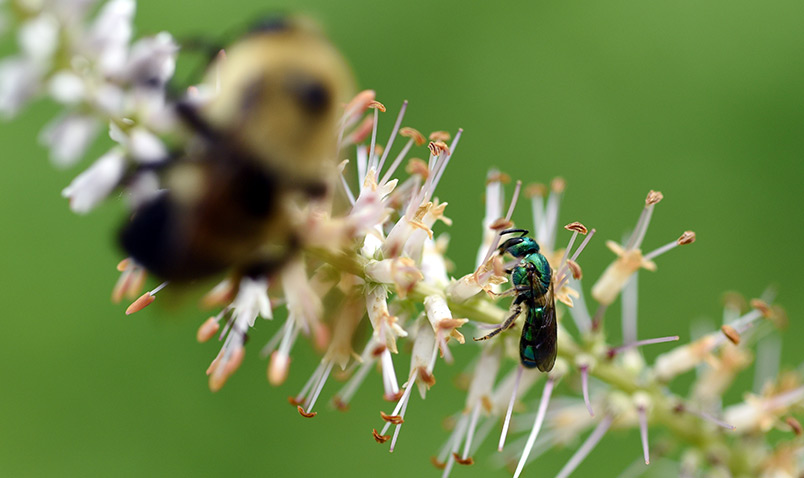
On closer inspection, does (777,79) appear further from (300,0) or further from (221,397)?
(221,397)

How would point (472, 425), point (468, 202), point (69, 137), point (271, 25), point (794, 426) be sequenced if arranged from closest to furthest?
point (69, 137) → point (271, 25) → point (472, 425) → point (794, 426) → point (468, 202)

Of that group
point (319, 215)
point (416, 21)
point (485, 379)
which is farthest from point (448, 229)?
point (319, 215)

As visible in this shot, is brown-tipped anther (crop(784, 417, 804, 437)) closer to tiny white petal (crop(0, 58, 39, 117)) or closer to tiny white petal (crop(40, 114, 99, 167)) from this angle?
tiny white petal (crop(40, 114, 99, 167))

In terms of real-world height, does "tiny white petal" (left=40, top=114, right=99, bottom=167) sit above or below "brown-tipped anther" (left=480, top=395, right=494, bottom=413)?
above

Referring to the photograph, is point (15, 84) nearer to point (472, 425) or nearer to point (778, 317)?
point (472, 425)

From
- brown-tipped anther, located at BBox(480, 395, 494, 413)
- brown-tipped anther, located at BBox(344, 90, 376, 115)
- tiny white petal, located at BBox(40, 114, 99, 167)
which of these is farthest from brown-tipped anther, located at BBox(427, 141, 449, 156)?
tiny white petal, located at BBox(40, 114, 99, 167)

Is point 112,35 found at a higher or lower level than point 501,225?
higher

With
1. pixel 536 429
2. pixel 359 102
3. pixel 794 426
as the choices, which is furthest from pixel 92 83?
pixel 794 426
